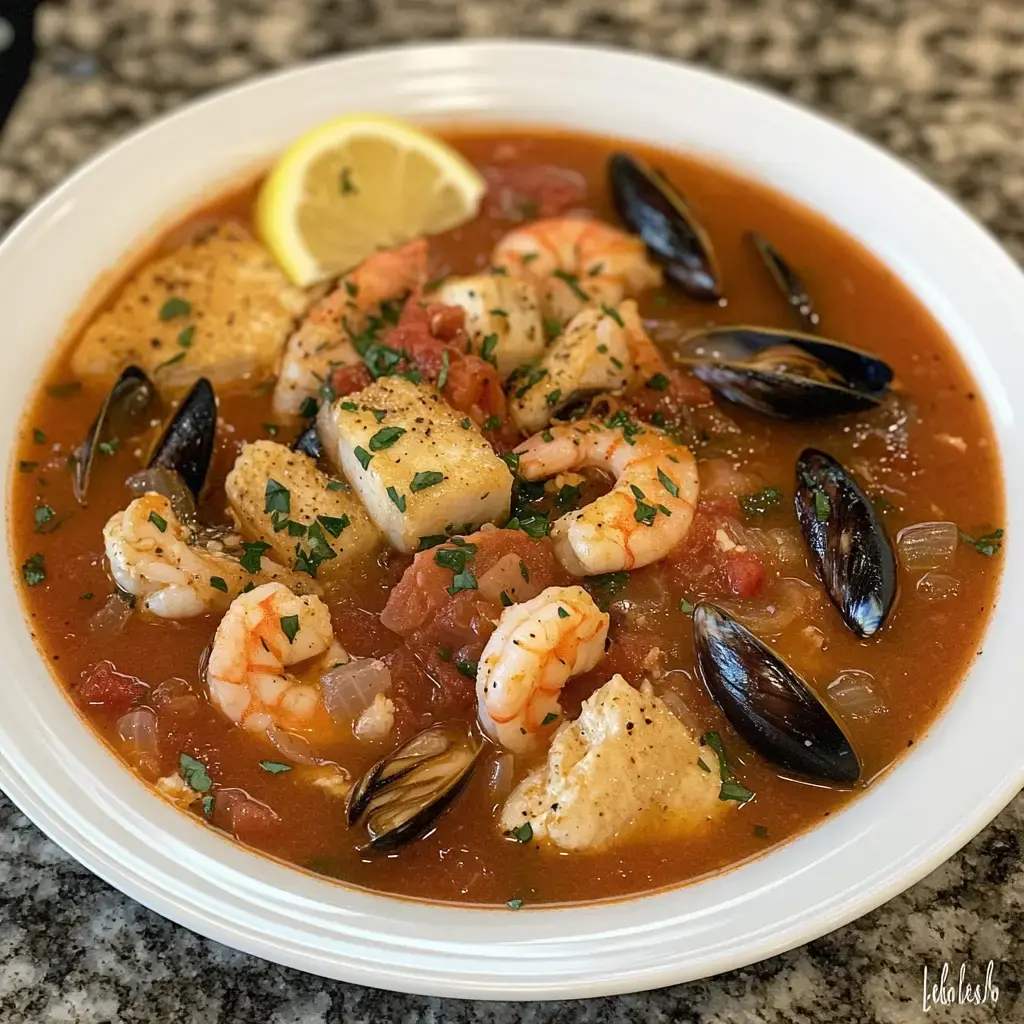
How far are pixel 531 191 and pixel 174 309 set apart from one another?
155 cm

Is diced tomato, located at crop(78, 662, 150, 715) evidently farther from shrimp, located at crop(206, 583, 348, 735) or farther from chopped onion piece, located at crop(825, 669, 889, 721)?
chopped onion piece, located at crop(825, 669, 889, 721)

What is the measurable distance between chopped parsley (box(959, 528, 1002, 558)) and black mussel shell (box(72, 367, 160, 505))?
8.91 feet

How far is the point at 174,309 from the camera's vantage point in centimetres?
410

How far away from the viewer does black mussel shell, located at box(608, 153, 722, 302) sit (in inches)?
167

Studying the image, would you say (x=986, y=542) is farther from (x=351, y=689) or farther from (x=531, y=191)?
(x=531, y=191)

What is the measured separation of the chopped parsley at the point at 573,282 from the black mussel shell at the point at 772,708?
5.00 ft

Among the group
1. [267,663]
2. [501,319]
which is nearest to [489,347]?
[501,319]

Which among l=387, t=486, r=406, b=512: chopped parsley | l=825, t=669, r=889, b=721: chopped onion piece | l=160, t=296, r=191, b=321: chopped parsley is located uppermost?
l=387, t=486, r=406, b=512: chopped parsley

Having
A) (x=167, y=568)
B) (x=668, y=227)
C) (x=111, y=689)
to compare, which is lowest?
(x=111, y=689)

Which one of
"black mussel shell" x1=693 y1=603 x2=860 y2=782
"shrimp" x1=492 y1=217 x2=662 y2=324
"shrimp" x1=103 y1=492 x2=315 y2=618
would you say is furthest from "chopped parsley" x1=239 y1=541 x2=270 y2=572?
"shrimp" x1=492 y1=217 x2=662 y2=324

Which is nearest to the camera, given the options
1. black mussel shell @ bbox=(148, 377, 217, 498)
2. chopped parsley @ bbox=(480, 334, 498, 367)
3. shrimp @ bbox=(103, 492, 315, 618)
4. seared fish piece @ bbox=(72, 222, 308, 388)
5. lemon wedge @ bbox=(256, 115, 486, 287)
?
shrimp @ bbox=(103, 492, 315, 618)

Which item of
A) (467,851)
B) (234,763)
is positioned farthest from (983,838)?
(234,763)

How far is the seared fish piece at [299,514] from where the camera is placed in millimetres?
3354

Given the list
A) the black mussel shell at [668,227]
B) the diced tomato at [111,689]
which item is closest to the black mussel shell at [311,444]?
the diced tomato at [111,689]
